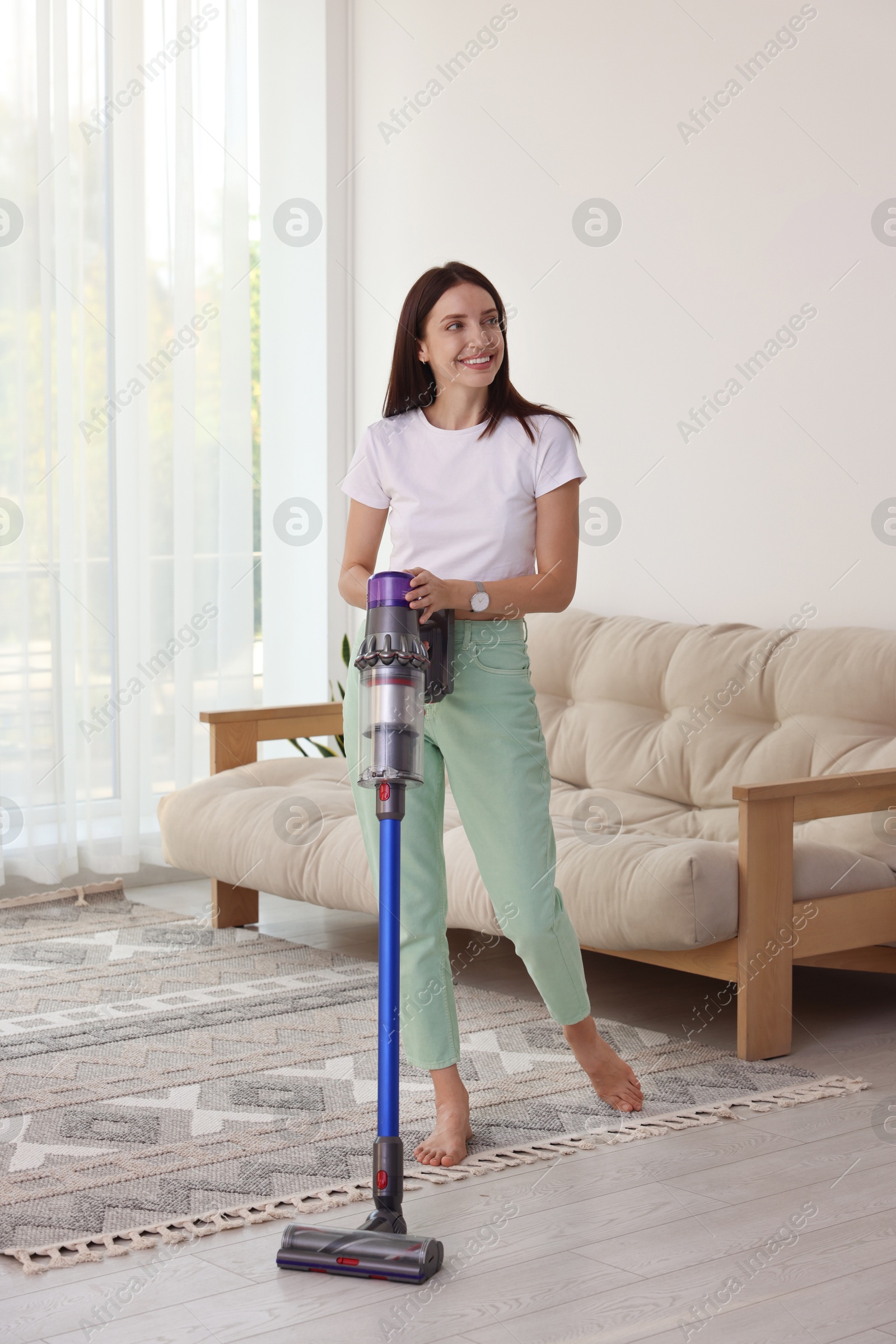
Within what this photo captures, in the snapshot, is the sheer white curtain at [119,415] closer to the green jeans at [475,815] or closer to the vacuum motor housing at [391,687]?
the green jeans at [475,815]

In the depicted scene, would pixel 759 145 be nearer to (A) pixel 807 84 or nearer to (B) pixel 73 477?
(A) pixel 807 84

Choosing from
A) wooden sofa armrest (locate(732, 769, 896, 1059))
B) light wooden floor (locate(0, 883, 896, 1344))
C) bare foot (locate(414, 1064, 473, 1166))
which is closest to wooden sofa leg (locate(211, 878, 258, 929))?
wooden sofa armrest (locate(732, 769, 896, 1059))

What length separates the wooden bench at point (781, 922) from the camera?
2742 millimetres

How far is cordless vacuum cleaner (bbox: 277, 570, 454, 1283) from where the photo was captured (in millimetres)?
1806

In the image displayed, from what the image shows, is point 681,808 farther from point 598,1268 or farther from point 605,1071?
point 598,1268

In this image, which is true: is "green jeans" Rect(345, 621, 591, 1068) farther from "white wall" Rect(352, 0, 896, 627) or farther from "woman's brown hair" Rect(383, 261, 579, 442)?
"white wall" Rect(352, 0, 896, 627)

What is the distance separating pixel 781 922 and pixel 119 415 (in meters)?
2.75

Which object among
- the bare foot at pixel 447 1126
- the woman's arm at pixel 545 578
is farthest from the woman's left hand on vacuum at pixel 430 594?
the bare foot at pixel 447 1126

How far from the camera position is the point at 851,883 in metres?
2.92

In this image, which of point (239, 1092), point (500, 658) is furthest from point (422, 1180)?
point (500, 658)

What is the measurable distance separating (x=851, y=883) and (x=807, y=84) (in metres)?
1.93

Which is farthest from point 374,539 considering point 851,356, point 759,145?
point 759,145

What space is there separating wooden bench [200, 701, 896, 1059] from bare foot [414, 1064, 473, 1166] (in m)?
0.67

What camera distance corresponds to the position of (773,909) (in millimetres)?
2785
